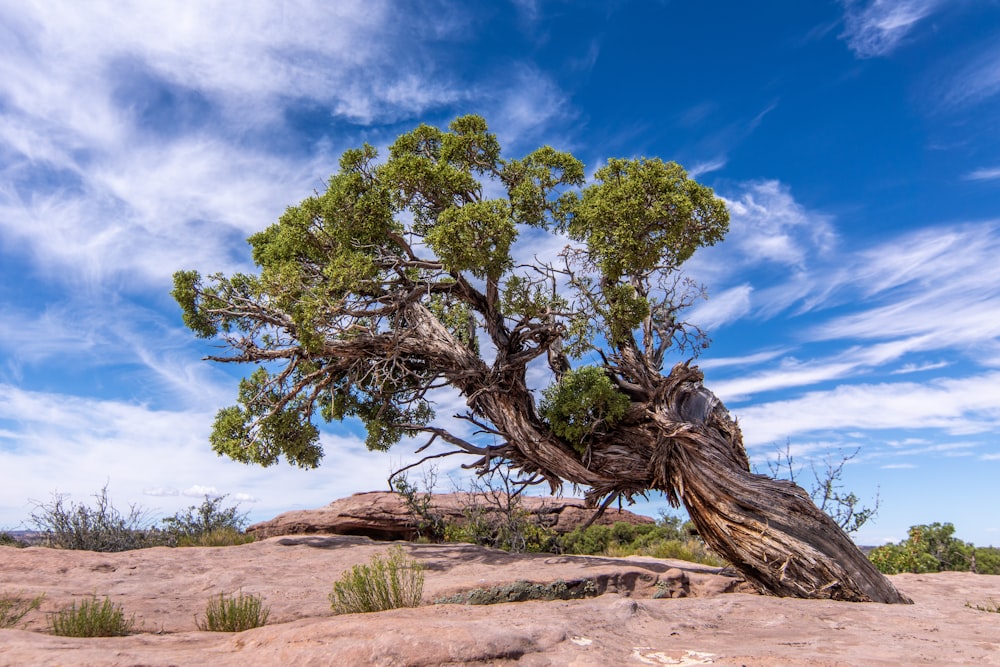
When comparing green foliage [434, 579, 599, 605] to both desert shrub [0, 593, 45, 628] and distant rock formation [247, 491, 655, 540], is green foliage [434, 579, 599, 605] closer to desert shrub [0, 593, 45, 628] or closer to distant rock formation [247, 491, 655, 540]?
desert shrub [0, 593, 45, 628]

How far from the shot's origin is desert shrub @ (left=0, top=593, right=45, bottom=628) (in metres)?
7.19

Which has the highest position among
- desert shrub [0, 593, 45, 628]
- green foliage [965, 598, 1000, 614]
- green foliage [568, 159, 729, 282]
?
green foliage [568, 159, 729, 282]

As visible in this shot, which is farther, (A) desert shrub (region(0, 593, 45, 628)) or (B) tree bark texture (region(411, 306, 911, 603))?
(B) tree bark texture (region(411, 306, 911, 603))

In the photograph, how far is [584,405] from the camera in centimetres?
1237

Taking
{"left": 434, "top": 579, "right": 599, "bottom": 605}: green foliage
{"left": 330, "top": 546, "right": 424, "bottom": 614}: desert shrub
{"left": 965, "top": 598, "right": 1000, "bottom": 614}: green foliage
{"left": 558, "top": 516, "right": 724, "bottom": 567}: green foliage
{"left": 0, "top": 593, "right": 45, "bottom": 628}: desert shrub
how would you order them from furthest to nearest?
{"left": 558, "top": 516, "right": 724, "bottom": 567}: green foliage < {"left": 965, "top": 598, "right": 1000, "bottom": 614}: green foliage < {"left": 434, "top": 579, "right": 599, "bottom": 605}: green foliage < {"left": 330, "top": 546, "right": 424, "bottom": 614}: desert shrub < {"left": 0, "top": 593, "right": 45, "bottom": 628}: desert shrub

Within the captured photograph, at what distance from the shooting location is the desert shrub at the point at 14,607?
719 cm

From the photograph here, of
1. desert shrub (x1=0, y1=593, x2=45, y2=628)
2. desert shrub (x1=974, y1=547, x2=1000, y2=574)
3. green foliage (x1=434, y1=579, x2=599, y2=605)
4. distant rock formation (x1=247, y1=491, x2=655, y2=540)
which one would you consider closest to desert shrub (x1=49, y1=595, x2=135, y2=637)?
desert shrub (x1=0, y1=593, x2=45, y2=628)

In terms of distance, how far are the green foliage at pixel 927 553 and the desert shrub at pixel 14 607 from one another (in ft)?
64.3

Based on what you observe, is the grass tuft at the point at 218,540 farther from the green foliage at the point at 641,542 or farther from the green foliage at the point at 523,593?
the green foliage at the point at 523,593

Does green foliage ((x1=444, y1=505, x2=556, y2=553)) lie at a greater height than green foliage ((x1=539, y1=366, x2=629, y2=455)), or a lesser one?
lesser

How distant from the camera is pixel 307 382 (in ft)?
46.4

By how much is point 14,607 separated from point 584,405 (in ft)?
30.0

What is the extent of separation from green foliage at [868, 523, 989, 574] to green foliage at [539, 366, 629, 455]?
11.2 m

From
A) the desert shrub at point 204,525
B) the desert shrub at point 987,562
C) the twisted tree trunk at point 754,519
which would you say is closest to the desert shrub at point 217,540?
the desert shrub at point 204,525
